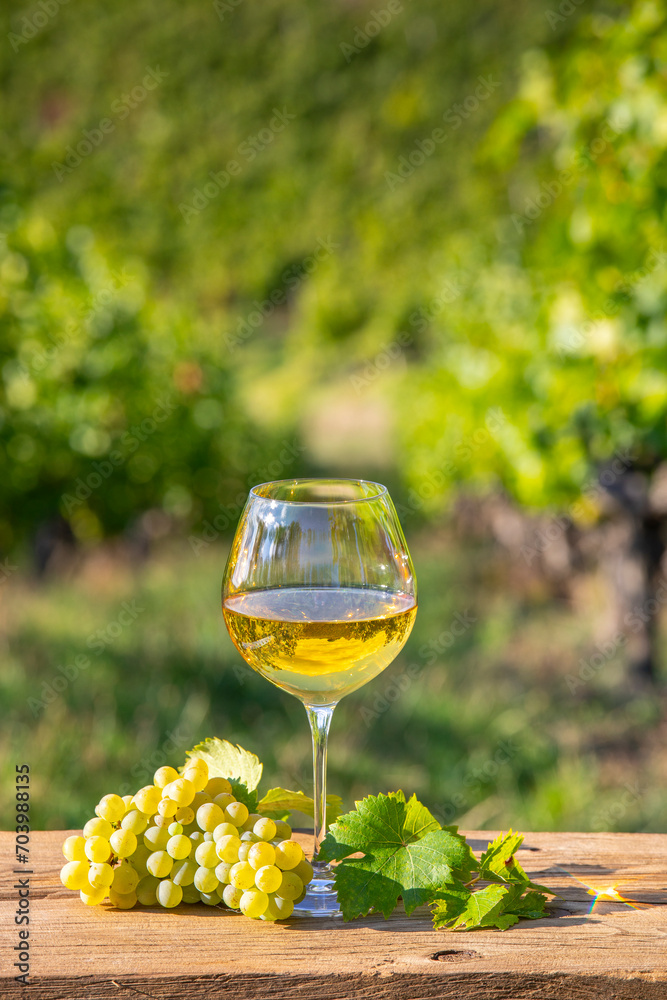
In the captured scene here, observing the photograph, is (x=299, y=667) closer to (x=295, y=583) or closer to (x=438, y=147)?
(x=295, y=583)

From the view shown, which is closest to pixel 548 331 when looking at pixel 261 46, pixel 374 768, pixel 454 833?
pixel 374 768

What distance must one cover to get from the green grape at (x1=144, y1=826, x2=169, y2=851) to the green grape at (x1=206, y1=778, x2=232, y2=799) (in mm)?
73

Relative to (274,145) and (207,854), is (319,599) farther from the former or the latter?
(274,145)

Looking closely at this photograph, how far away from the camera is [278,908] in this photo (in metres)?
1.02

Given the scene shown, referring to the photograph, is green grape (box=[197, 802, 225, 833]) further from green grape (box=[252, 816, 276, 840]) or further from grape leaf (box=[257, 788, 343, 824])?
grape leaf (box=[257, 788, 343, 824])

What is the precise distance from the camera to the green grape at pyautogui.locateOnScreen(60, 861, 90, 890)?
1062 millimetres

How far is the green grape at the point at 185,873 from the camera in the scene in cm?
105

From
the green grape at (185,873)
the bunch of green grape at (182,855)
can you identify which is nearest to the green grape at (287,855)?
the bunch of green grape at (182,855)

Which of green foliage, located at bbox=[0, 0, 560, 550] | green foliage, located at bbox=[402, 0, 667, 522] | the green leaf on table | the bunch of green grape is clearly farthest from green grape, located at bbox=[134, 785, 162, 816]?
green foliage, located at bbox=[0, 0, 560, 550]

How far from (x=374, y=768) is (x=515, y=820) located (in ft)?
1.67

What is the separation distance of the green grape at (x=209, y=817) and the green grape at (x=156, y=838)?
1.6 inches

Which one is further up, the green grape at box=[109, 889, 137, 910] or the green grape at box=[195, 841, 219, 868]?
the green grape at box=[195, 841, 219, 868]

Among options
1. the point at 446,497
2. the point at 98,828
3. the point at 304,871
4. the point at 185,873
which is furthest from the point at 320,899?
the point at 446,497

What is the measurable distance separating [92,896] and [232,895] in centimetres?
16
